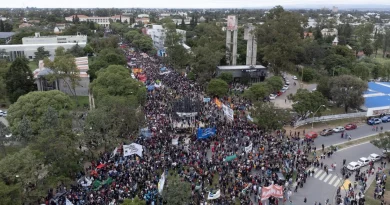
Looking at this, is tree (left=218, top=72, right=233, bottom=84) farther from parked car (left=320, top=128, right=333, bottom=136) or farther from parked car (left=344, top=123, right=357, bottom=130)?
parked car (left=344, top=123, right=357, bottom=130)

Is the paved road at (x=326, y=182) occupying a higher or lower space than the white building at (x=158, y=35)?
lower

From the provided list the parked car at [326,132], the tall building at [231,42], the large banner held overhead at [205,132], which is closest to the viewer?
the large banner held overhead at [205,132]

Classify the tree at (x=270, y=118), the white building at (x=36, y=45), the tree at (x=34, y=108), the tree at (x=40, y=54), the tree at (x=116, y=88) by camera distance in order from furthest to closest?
the white building at (x=36, y=45) < the tree at (x=40, y=54) < the tree at (x=116, y=88) < the tree at (x=270, y=118) < the tree at (x=34, y=108)

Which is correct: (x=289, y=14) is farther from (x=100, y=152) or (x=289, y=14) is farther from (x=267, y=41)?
(x=100, y=152)

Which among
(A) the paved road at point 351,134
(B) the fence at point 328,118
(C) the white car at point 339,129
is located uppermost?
(B) the fence at point 328,118

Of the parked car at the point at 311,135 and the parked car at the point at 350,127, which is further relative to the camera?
the parked car at the point at 350,127

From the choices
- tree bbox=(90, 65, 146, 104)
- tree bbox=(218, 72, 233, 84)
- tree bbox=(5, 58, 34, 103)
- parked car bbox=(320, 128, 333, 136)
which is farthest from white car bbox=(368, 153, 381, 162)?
tree bbox=(5, 58, 34, 103)

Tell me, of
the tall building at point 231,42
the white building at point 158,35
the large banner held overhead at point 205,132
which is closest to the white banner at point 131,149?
the large banner held overhead at point 205,132

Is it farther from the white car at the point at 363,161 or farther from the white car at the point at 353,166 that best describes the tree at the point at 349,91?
the white car at the point at 353,166
